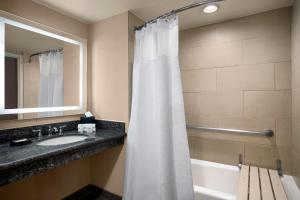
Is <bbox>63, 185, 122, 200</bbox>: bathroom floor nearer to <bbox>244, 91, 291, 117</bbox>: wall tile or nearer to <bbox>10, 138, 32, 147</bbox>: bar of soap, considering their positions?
<bbox>10, 138, 32, 147</bbox>: bar of soap

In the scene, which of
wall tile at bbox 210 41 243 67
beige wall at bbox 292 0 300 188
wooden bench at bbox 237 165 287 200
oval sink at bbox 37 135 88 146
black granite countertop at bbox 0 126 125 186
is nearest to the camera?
black granite countertop at bbox 0 126 125 186

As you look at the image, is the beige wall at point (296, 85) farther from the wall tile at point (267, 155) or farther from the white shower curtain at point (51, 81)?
the white shower curtain at point (51, 81)

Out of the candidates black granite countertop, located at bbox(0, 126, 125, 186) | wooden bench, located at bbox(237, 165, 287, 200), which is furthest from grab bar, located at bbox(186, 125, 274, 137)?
black granite countertop, located at bbox(0, 126, 125, 186)

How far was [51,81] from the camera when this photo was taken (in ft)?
5.84

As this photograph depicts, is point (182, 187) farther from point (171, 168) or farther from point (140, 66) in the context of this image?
point (140, 66)

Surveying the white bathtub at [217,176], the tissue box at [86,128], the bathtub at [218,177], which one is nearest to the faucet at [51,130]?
the tissue box at [86,128]

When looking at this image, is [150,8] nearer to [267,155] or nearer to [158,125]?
[158,125]

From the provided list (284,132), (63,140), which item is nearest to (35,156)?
(63,140)

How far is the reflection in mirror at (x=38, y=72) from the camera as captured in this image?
148 cm

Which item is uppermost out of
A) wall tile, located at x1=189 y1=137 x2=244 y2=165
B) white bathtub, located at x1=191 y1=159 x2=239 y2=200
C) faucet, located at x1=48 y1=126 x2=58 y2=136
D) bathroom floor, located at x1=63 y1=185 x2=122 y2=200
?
faucet, located at x1=48 y1=126 x2=58 y2=136

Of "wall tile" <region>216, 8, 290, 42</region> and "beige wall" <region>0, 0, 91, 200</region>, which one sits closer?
"beige wall" <region>0, 0, 91, 200</region>

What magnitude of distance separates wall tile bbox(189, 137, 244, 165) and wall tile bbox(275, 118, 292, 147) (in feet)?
1.20

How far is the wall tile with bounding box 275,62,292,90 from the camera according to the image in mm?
1667

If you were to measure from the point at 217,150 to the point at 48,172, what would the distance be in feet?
6.29
